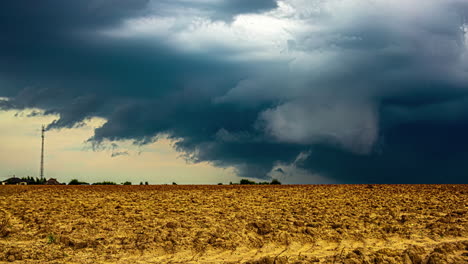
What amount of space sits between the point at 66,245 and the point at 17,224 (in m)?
6.67

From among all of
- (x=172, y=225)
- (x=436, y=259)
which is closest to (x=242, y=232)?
(x=172, y=225)

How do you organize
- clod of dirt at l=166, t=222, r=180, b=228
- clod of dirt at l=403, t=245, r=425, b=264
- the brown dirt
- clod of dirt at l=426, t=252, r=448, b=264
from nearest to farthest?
1. clod of dirt at l=426, t=252, r=448, b=264
2. clod of dirt at l=403, t=245, r=425, b=264
3. the brown dirt
4. clod of dirt at l=166, t=222, r=180, b=228

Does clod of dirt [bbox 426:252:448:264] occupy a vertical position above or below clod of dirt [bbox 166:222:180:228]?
below

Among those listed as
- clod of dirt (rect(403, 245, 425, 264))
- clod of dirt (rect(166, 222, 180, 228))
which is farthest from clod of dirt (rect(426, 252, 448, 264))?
clod of dirt (rect(166, 222, 180, 228))

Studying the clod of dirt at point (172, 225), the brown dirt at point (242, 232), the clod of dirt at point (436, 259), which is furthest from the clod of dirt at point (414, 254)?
the clod of dirt at point (172, 225)

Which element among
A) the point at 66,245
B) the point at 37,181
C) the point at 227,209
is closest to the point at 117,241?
the point at 66,245

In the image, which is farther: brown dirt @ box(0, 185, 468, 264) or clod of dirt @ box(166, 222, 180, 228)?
clod of dirt @ box(166, 222, 180, 228)

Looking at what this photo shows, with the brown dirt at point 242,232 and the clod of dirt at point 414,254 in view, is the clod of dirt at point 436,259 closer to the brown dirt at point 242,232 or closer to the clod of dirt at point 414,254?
the brown dirt at point 242,232

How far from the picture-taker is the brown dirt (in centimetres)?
2153

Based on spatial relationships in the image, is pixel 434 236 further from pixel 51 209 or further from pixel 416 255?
pixel 51 209

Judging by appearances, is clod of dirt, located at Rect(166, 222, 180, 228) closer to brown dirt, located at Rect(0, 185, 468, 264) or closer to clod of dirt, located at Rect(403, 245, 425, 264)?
brown dirt, located at Rect(0, 185, 468, 264)

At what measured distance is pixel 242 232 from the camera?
24922 millimetres

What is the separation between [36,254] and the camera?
23.7 meters

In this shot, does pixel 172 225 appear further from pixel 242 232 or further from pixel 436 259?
pixel 436 259
